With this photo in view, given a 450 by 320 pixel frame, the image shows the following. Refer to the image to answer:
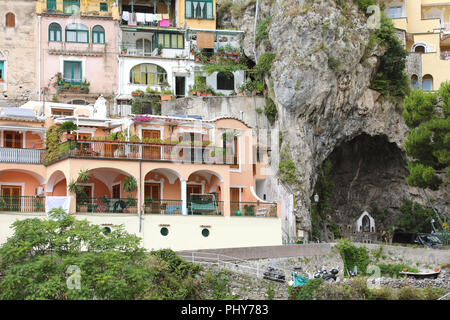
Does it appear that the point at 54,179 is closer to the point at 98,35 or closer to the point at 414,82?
the point at 98,35

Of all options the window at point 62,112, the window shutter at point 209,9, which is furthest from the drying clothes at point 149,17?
the window at point 62,112

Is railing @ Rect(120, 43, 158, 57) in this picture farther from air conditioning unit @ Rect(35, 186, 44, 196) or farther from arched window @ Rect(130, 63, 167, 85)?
air conditioning unit @ Rect(35, 186, 44, 196)

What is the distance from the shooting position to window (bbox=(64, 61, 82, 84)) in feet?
182

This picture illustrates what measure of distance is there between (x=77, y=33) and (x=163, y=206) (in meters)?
18.2

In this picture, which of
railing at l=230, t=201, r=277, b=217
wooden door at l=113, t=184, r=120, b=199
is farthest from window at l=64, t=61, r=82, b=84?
railing at l=230, t=201, r=277, b=217

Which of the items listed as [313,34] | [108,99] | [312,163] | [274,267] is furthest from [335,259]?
[108,99]

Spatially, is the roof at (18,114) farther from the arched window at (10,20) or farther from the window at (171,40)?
the window at (171,40)

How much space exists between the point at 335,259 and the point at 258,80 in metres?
15.7

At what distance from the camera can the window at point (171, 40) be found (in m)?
58.1

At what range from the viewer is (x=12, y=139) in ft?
149

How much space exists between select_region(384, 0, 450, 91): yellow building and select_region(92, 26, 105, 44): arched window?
22103mm

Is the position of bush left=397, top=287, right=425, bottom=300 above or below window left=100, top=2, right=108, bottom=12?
below

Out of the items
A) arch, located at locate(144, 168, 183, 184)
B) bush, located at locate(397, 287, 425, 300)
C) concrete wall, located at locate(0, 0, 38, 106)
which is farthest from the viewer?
concrete wall, located at locate(0, 0, 38, 106)
